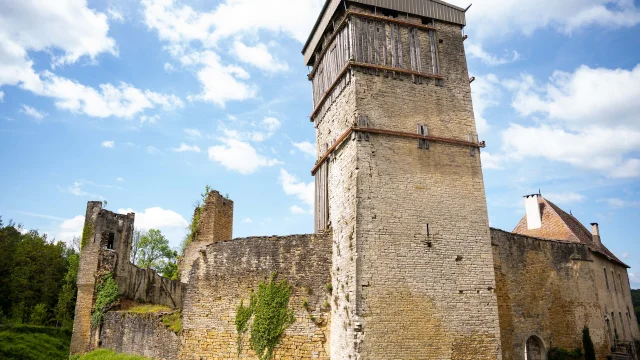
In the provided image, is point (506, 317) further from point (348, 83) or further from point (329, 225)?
point (348, 83)

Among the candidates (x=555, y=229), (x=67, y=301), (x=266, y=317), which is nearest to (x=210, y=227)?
(x=266, y=317)

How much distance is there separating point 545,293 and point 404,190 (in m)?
8.27

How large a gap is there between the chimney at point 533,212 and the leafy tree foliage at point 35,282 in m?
35.3

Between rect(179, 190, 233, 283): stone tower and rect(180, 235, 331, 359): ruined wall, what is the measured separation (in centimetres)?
848

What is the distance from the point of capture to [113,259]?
22.5 m

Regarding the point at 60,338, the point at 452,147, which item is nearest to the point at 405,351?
the point at 452,147

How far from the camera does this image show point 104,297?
70.9 feet

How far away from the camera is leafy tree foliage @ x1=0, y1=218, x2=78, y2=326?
119 ft

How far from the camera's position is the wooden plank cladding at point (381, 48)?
49.4 feet

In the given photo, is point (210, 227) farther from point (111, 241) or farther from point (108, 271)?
point (108, 271)

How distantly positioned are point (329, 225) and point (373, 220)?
2.56 meters

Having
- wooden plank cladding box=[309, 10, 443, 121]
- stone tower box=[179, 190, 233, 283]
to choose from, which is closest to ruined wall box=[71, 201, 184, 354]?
stone tower box=[179, 190, 233, 283]

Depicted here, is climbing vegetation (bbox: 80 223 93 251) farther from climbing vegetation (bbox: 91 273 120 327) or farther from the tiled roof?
the tiled roof

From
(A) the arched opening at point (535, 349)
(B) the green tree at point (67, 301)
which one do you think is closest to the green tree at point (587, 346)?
(A) the arched opening at point (535, 349)
